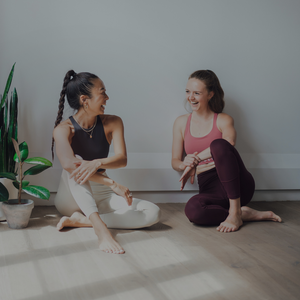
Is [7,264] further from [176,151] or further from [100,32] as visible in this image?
[100,32]

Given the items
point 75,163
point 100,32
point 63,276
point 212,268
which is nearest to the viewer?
point 63,276

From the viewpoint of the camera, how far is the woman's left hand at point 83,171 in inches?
67.7

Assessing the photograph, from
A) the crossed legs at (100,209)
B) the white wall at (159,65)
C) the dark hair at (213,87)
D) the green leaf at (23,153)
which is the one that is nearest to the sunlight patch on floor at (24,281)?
the crossed legs at (100,209)

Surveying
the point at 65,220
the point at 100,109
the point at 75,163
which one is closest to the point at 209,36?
the point at 100,109

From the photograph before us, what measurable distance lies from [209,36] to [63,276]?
199cm

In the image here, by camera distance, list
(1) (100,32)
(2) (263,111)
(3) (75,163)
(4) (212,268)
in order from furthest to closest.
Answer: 1. (2) (263,111)
2. (1) (100,32)
3. (3) (75,163)
4. (4) (212,268)

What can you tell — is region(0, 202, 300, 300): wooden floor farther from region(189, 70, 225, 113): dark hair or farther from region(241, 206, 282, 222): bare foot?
region(189, 70, 225, 113): dark hair

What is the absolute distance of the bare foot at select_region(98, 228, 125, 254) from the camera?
1521 mm

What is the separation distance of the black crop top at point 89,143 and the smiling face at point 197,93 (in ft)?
2.23

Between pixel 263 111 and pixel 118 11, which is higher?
pixel 118 11

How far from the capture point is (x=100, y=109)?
6.26 ft

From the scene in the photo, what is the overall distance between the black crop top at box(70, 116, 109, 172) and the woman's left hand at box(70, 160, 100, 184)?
19 cm

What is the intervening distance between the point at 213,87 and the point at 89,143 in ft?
3.18

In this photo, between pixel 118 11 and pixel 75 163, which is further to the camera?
pixel 118 11
